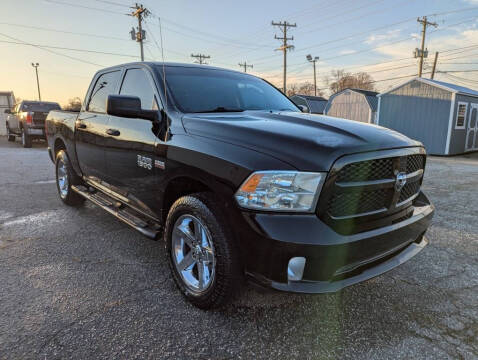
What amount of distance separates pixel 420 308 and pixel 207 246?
166 cm

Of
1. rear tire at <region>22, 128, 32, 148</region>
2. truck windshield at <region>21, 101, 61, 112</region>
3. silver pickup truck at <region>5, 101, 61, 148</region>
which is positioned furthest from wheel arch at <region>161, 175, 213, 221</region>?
truck windshield at <region>21, 101, 61, 112</region>

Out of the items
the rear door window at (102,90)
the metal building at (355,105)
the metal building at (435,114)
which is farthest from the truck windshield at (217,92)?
the metal building at (355,105)

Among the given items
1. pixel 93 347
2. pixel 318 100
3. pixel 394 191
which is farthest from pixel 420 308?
pixel 318 100

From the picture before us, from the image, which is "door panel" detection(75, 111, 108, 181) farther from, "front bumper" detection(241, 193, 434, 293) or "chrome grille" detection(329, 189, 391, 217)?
"chrome grille" detection(329, 189, 391, 217)

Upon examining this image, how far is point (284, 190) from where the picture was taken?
6.24 ft

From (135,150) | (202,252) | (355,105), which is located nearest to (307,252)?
(202,252)

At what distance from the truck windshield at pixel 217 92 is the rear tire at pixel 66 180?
2.46 meters

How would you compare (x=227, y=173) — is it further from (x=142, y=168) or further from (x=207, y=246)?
(x=142, y=168)

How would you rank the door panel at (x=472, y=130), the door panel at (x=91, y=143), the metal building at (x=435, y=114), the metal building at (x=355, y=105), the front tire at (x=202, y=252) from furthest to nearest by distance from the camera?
the metal building at (x=355, y=105)
the door panel at (x=472, y=130)
the metal building at (x=435, y=114)
the door panel at (x=91, y=143)
the front tire at (x=202, y=252)

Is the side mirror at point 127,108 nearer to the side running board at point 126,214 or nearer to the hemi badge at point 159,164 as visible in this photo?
the hemi badge at point 159,164

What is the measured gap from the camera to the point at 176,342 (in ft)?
6.87

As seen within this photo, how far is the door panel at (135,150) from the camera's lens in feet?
9.48

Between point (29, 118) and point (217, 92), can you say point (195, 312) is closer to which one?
point (217, 92)

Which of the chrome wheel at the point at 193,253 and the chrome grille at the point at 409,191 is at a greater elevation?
the chrome grille at the point at 409,191
